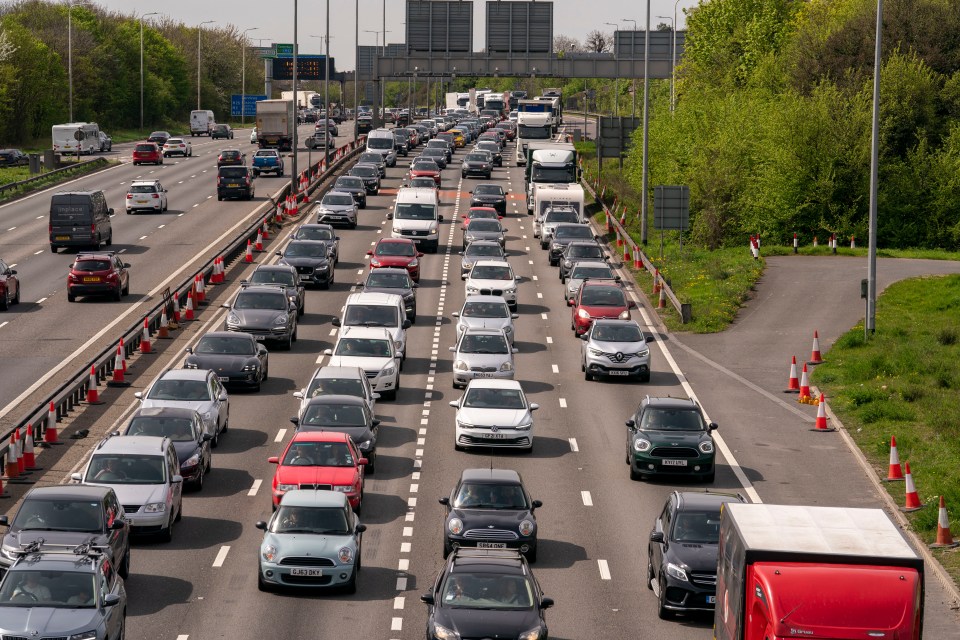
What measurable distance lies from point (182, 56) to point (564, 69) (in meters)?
85.1

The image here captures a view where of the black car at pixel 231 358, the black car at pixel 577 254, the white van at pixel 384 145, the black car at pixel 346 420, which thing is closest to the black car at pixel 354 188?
the black car at pixel 577 254

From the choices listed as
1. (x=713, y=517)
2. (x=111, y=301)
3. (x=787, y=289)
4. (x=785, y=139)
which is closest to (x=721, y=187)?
(x=785, y=139)

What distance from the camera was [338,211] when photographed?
65375 mm

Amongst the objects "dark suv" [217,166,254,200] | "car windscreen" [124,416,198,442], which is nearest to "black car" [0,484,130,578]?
"car windscreen" [124,416,198,442]

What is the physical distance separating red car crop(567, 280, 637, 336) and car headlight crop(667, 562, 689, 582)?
23.0m

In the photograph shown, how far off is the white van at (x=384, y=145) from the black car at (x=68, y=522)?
7482 centimetres

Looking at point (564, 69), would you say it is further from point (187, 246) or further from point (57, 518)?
point (57, 518)

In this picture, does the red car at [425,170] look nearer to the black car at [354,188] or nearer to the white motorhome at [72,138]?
the black car at [354,188]

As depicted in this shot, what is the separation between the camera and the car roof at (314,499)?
22872mm

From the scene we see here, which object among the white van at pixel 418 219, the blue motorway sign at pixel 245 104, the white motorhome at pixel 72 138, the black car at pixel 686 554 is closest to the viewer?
the black car at pixel 686 554

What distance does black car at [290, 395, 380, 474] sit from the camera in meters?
29.5

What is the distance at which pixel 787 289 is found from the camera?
52.6 metres

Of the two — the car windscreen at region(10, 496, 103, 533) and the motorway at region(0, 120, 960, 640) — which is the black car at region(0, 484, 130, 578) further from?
the motorway at region(0, 120, 960, 640)

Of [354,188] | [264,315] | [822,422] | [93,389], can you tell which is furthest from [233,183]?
[822,422]
